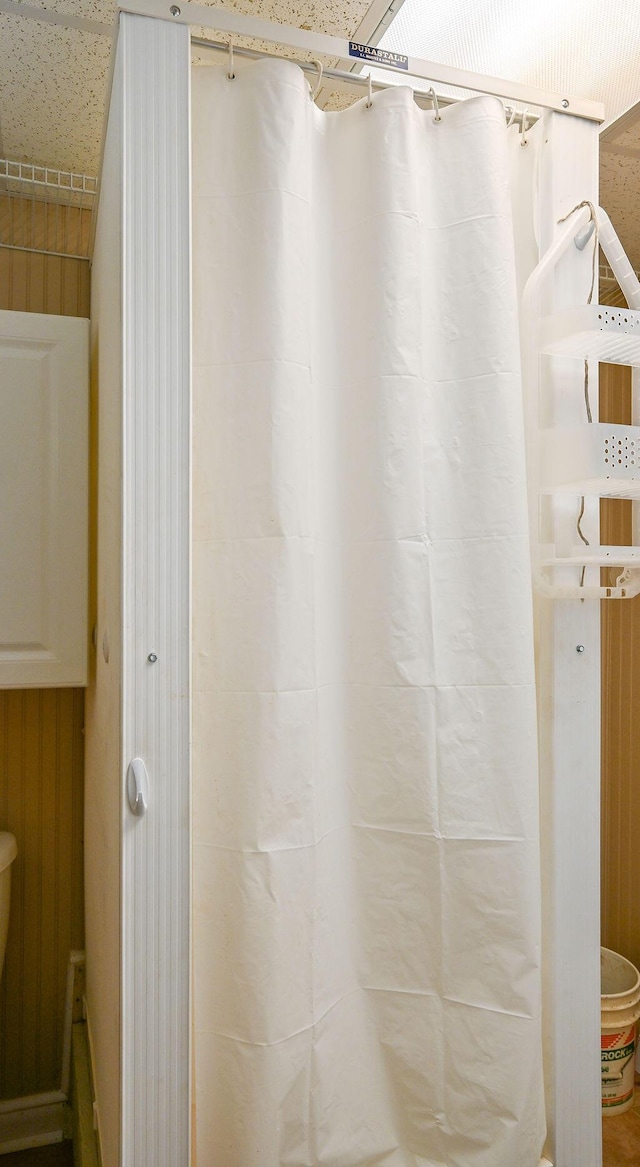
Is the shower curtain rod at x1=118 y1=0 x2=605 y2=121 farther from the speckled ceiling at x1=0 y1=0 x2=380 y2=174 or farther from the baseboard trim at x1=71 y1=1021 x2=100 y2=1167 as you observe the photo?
the baseboard trim at x1=71 y1=1021 x2=100 y2=1167

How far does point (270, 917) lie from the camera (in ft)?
3.26

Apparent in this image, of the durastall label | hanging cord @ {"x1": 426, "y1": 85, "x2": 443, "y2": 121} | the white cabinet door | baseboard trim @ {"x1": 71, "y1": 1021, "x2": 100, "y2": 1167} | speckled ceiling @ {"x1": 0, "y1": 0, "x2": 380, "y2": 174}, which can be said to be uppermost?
speckled ceiling @ {"x1": 0, "y1": 0, "x2": 380, "y2": 174}

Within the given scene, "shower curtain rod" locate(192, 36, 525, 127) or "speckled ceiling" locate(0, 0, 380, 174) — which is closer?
"shower curtain rod" locate(192, 36, 525, 127)

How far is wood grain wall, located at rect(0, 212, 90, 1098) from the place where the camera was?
1.66 m

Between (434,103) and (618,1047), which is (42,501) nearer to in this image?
(434,103)

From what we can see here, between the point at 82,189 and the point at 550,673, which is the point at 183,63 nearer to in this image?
the point at 82,189

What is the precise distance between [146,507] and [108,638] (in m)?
0.27

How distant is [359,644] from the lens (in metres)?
1.12

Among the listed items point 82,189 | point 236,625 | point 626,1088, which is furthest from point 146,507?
point 626,1088

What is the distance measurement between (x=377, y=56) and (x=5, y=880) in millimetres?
1679

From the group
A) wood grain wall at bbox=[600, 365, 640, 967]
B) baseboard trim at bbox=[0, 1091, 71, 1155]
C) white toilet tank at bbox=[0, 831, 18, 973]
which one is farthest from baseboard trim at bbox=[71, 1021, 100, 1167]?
wood grain wall at bbox=[600, 365, 640, 967]

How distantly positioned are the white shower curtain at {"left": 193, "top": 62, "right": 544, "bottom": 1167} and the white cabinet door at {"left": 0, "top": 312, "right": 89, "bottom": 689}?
1.70ft

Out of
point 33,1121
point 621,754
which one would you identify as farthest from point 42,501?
point 621,754

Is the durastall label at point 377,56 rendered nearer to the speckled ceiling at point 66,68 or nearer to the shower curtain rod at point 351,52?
the shower curtain rod at point 351,52
